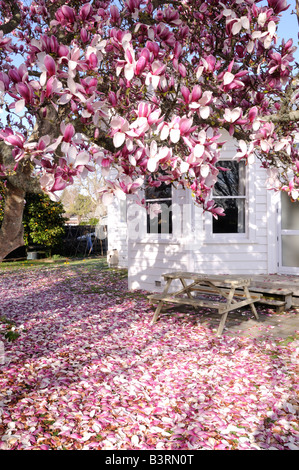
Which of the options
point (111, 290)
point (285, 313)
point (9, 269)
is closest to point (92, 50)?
point (285, 313)

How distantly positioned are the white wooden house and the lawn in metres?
2.05

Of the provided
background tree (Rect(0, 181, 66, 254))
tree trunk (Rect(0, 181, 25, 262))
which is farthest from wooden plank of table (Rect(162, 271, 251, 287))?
background tree (Rect(0, 181, 66, 254))

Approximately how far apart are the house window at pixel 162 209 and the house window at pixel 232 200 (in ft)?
3.63

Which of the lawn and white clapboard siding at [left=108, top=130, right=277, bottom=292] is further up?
white clapboard siding at [left=108, top=130, right=277, bottom=292]

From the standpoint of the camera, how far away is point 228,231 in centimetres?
922

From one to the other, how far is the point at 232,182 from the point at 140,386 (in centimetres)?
631

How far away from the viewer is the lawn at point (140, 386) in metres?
3.13

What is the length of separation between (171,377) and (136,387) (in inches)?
19.2

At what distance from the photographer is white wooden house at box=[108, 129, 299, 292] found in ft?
29.1

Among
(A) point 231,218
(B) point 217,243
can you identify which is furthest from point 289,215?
(B) point 217,243

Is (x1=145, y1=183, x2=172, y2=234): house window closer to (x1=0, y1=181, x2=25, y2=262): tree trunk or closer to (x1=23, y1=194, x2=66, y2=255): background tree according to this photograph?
(x1=0, y1=181, x2=25, y2=262): tree trunk

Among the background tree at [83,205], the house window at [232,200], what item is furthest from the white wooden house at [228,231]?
the background tree at [83,205]

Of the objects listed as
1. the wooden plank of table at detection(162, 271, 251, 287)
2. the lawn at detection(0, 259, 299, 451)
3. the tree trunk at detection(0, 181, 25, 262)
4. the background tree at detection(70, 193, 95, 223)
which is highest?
the background tree at detection(70, 193, 95, 223)

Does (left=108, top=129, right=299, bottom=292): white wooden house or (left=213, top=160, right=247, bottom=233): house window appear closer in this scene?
(left=108, top=129, right=299, bottom=292): white wooden house
